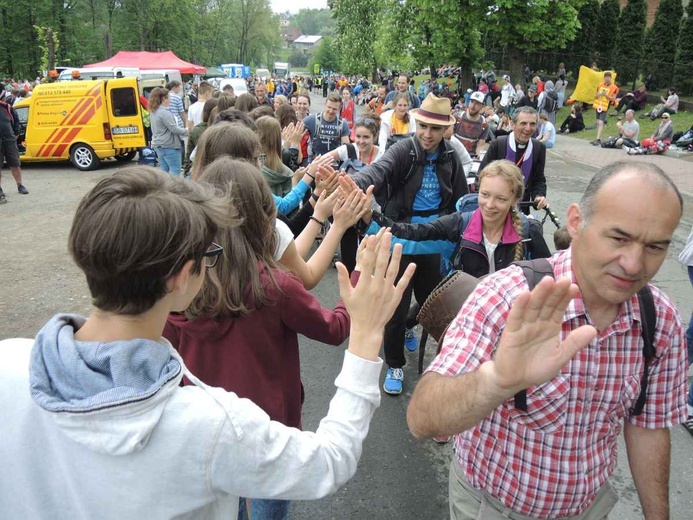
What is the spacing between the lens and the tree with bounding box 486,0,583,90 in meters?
21.2

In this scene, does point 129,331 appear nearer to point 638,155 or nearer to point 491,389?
point 491,389

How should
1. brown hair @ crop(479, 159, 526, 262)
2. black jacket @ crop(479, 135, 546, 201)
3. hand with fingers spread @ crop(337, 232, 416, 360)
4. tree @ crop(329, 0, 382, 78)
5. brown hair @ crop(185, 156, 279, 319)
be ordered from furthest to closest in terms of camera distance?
tree @ crop(329, 0, 382, 78) < black jacket @ crop(479, 135, 546, 201) < brown hair @ crop(479, 159, 526, 262) < brown hair @ crop(185, 156, 279, 319) < hand with fingers spread @ crop(337, 232, 416, 360)

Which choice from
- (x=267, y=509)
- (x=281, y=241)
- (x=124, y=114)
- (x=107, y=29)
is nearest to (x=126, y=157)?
(x=124, y=114)

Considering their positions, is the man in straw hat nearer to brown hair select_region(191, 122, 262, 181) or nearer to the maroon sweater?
brown hair select_region(191, 122, 262, 181)

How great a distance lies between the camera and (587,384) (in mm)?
1586

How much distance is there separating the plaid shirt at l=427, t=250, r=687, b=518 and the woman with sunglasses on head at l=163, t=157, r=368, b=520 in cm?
47

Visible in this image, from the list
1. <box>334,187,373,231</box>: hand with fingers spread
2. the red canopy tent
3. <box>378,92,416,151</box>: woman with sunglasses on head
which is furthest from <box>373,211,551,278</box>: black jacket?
the red canopy tent

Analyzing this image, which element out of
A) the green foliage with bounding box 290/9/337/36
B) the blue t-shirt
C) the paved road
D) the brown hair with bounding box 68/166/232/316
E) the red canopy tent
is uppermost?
the green foliage with bounding box 290/9/337/36

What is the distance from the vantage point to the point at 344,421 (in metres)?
1.30

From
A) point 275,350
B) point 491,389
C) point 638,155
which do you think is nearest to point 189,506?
point 491,389

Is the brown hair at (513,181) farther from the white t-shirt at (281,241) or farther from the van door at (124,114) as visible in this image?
the van door at (124,114)

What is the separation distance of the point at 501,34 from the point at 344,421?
2418cm

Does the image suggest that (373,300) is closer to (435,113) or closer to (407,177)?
(407,177)

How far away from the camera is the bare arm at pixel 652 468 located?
1701 mm
